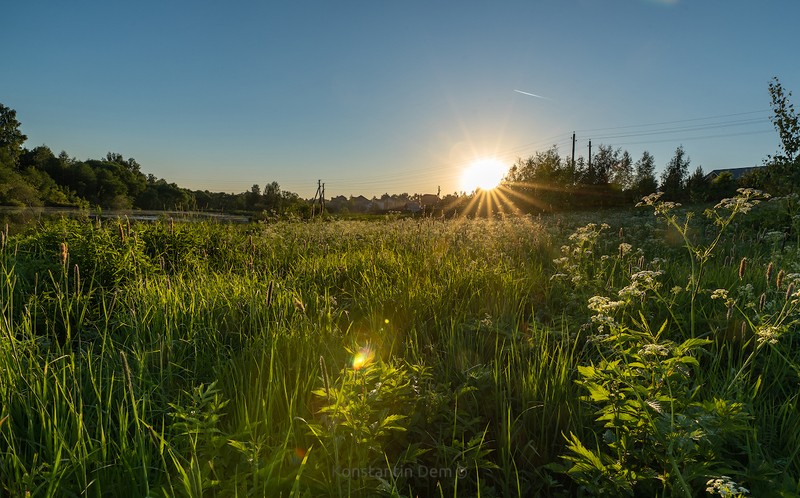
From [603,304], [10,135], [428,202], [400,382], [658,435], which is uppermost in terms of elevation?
[10,135]

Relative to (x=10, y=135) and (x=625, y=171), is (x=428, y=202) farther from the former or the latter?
(x=10, y=135)

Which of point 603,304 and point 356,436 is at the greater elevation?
point 603,304

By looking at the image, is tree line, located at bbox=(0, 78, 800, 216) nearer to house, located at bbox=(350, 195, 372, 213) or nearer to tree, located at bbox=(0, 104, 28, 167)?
tree, located at bbox=(0, 104, 28, 167)

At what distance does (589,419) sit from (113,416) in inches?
106

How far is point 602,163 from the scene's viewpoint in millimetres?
49094

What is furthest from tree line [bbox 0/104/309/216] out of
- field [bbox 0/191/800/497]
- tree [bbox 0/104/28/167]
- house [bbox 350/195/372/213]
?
field [bbox 0/191/800/497]

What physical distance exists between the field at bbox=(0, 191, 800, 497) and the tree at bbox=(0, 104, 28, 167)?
76.0 m

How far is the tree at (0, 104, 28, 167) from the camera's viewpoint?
184ft

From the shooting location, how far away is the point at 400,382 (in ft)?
6.75

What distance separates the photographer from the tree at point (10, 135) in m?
56.2

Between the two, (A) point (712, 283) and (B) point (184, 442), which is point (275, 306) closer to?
(B) point (184, 442)

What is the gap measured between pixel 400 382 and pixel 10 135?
8566 centimetres

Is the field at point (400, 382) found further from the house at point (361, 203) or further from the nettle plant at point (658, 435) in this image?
the house at point (361, 203)

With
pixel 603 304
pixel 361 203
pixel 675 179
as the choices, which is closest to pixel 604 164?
pixel 675 179
